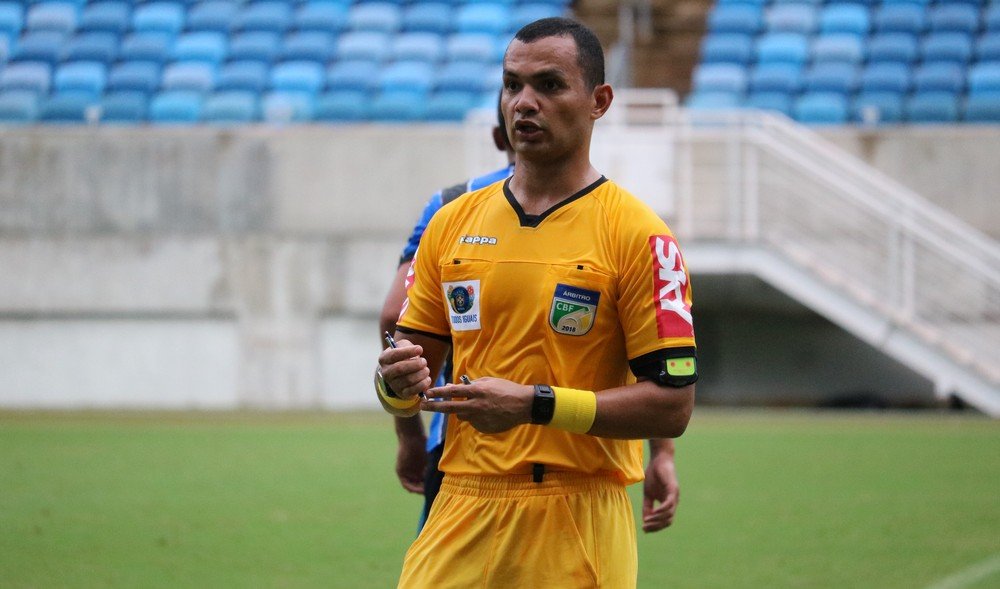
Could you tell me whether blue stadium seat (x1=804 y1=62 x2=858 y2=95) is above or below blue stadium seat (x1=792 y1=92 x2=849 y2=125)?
above

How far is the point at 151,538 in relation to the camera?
294 inches

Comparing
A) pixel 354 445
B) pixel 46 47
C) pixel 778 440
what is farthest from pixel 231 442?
pixel 46 47

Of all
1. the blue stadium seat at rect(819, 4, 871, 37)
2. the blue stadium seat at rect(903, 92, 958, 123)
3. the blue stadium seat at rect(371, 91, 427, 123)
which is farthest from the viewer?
the blue stadium seat at rect(819, 4, 871, 37)

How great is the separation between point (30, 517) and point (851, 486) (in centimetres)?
560

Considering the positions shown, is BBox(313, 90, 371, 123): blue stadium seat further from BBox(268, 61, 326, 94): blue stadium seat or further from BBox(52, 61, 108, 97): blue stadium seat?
BBox(52, 61, 108, 97): blue stadium seat

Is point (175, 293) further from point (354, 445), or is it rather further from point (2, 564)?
point (2, 564)

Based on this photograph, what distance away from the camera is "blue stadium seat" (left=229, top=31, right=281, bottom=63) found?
1853cm

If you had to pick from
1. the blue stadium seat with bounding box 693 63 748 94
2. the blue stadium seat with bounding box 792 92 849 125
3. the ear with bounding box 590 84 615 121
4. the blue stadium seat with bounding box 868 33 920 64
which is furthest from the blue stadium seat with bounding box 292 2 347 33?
the ear with bounding box 590 84 615 121

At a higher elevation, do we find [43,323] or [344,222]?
[344,222]

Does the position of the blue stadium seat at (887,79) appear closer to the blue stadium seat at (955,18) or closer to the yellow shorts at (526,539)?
the blue stadium seat at (955,18)

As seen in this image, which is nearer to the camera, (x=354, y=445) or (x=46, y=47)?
(x=354, y=445)

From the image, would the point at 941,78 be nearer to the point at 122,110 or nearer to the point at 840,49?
the point at 840,49

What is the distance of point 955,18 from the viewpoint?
18.5 meters

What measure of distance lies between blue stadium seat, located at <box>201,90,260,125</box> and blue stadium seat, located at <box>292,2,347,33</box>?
6.98ft
